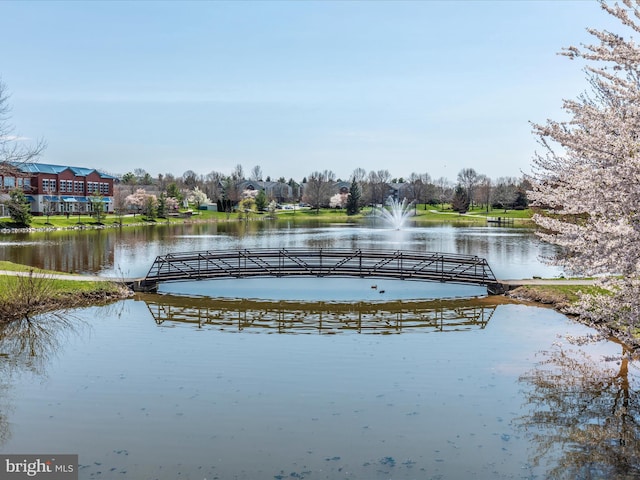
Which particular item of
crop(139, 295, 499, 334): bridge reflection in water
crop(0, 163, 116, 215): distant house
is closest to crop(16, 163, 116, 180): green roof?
crop(0, 163, 116, 215): distant house

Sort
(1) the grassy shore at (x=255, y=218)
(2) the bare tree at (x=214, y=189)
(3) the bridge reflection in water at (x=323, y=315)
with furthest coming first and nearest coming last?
(2) the bare tree at (x=214, y=189), (1) the grassy shore at (x=255, y=218), (3) the bridge reflection in water at (x=323, y=315)

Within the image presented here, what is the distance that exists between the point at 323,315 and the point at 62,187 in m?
89.2

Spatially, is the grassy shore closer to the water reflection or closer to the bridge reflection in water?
the water reflection

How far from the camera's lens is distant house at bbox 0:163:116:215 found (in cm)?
9394

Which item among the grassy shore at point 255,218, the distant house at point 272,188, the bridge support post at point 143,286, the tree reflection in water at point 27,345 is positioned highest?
the distant house at point 272,188

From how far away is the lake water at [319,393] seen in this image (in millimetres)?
10938

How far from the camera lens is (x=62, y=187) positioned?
328 ft

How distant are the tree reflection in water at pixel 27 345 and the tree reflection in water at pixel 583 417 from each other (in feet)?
37.7

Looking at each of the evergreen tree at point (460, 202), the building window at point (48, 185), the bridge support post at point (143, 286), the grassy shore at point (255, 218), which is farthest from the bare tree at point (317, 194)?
the bridge support post at point (143, 286)

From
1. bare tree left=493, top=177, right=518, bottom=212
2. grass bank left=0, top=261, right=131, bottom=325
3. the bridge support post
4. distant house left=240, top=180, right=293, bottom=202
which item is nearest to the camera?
grass bank left=0, top=261, right=131, bottom=325

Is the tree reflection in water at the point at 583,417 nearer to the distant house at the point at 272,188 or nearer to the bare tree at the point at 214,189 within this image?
the bare tree at the point at 214,189

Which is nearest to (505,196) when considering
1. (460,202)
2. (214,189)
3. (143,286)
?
(460,202)

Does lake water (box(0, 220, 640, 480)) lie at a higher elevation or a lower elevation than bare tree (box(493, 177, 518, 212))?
lower

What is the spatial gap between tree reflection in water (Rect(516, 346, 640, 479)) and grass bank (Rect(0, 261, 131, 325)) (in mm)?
19666
